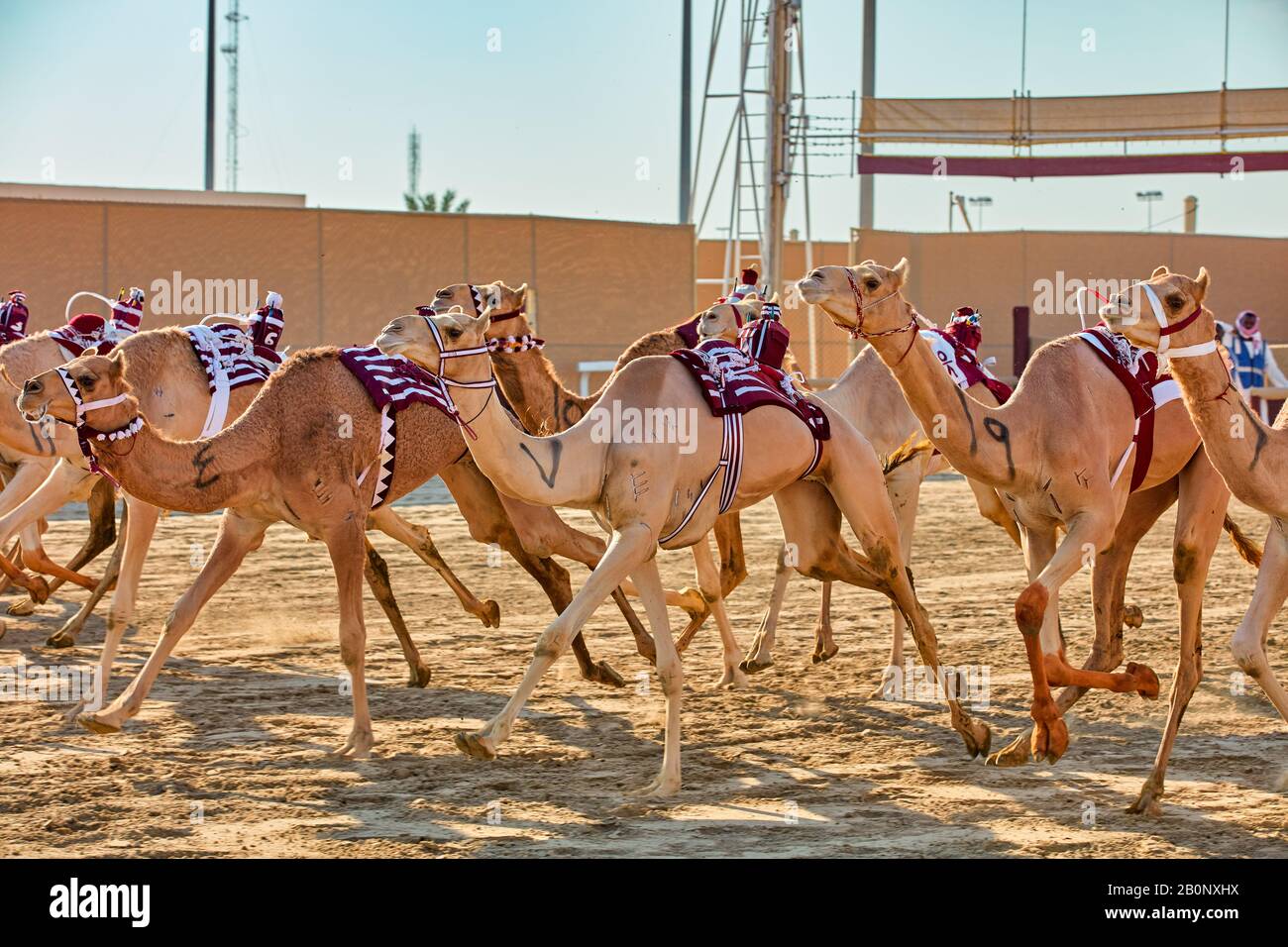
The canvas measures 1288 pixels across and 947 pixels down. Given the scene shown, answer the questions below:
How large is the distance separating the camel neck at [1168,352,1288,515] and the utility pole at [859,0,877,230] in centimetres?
2848

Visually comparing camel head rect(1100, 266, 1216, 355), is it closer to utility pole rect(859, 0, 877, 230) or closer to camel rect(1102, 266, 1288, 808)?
camel rect(1102, 266, 1288, 808)

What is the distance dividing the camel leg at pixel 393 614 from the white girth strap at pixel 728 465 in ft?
8.42

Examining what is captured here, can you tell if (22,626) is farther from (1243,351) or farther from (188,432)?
(1243,351)

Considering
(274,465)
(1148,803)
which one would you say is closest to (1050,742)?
(1148,803)

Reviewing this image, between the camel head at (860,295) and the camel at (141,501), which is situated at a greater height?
the camel head at (860,295)

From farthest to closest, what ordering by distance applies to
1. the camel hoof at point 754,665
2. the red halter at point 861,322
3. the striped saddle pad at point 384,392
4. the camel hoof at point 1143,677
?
the camel hoof at point 754,665
the striped saddle pad at point 384,392
the camel hoof at point 1143,677
the red halter at point 861,322

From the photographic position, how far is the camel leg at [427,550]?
32.5 feet

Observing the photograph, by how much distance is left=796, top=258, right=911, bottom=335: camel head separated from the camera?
22.1 ft

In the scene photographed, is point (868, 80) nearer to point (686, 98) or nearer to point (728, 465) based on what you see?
point (686, 98)

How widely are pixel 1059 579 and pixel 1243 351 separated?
56.9 ft

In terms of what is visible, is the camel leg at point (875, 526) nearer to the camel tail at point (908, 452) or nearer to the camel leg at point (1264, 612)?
the camel tail at point (908, 452)

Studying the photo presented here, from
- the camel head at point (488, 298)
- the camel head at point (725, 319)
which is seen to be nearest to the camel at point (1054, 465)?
the camel head at point (488, 298)

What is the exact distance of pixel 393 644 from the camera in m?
10.8

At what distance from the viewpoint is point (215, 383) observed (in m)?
9.38
